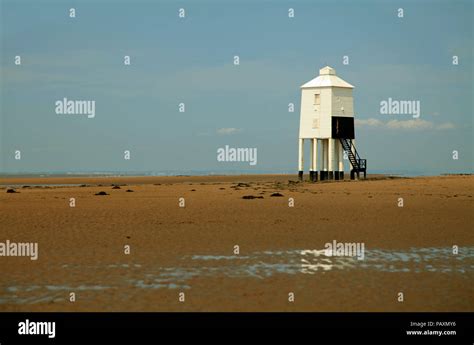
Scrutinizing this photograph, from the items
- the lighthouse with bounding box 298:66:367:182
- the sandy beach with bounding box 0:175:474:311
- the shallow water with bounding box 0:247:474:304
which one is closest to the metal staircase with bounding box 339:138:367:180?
the lighthouse with bounding box 298:66:367:182

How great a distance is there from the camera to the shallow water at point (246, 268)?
1415cm

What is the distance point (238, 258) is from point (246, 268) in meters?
1.39

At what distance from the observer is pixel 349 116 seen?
54562mm

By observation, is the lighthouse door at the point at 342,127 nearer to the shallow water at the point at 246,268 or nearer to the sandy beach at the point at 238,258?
the sandy beach at the point at 238,258

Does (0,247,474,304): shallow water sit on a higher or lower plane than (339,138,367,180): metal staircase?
lower

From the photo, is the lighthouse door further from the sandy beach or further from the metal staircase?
the sandy beach

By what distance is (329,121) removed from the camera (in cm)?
5303

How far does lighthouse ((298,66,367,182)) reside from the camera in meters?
53.1

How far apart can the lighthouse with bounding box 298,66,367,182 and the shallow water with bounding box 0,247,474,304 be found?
114ft
